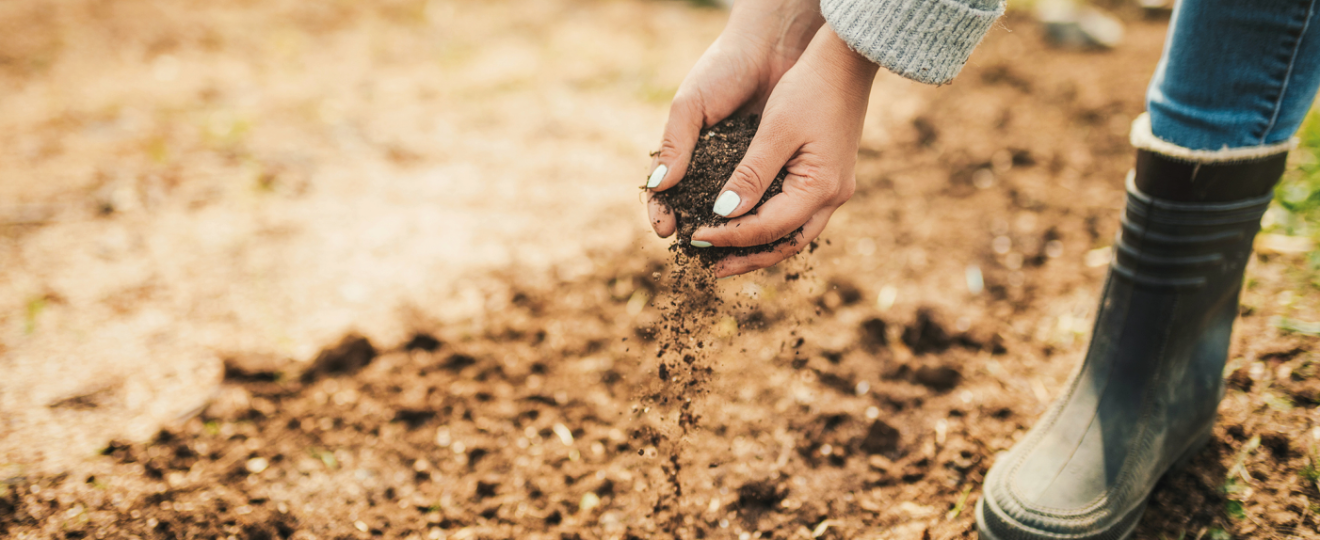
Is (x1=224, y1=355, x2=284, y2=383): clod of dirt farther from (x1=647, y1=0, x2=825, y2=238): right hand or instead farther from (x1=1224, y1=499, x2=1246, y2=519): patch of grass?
(x1=1224, y1=499, x2=1246, y2=519): patch of grass

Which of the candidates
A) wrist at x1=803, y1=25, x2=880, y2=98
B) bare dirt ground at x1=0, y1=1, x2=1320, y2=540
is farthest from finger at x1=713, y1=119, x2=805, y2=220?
bare dirt ground at x1=0, y1=1, x2=1320, y2=540

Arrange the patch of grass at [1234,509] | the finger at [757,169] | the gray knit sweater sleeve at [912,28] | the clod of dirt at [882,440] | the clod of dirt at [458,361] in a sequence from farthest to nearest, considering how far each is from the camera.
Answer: the clod of dirt at [458,361]
the clod of dirt at [882,440]
the patch of grass at [1234,509]
the finger at [757,169]
the gray knit sweater sleeve at [912,28]

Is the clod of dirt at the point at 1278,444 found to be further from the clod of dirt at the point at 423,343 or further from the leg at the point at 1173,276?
the clod of dirt at the point at 423,343

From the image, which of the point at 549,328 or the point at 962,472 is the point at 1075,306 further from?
the point at 549,328

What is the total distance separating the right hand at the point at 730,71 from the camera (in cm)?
122

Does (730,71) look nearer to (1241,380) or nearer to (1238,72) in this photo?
(1238,72)

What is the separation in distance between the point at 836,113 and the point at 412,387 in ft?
4.39

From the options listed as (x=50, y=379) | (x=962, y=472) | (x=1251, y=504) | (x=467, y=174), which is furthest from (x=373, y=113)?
(x=1251, y=504)

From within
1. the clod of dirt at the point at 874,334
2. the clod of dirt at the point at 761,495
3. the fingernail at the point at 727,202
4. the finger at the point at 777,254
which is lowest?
the clod of dirt at the point at 874,334

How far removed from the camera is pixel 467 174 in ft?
9.43

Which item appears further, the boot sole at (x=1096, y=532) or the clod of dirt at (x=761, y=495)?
the clod of dirt at (x=761, y=495)

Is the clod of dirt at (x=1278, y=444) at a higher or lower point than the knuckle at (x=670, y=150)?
lower

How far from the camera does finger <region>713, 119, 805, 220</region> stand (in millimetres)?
1105

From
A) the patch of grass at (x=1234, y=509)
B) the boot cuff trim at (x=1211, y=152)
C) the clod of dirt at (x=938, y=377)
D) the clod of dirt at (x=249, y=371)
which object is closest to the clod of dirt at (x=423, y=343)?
the clod of dirt at (x=249, y=371)
